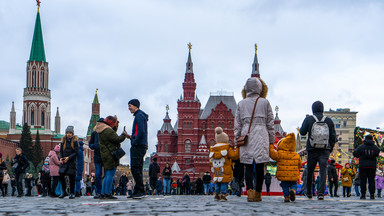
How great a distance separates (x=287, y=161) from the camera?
10.4 meters

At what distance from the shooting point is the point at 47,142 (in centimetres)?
11081

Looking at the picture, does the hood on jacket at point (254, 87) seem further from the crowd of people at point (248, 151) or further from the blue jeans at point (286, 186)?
the blue jeans at point (286, 186)

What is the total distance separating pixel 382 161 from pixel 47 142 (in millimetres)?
92242

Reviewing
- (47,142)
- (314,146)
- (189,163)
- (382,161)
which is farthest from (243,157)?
(47,142)

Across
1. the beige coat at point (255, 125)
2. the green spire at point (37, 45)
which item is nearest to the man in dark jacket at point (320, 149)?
the beige coat at point (255, 125)

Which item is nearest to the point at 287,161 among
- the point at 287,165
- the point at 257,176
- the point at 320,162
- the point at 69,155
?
the point at 287,165

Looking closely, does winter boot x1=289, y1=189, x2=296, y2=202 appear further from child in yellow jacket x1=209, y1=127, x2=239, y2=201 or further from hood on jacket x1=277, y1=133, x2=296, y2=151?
child in yellow jacket x1=209, y1=127, x2=239, y2=201

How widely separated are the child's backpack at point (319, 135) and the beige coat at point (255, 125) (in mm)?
1525

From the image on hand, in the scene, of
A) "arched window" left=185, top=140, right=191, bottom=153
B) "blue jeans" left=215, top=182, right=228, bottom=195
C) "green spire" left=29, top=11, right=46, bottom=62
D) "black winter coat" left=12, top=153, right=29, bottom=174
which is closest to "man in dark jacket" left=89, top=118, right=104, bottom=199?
"blue jeans" left=215, top=182, right=228, bottom=195

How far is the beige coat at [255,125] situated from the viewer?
32.1 feet

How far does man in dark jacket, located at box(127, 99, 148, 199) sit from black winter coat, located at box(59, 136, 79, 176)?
215 cm

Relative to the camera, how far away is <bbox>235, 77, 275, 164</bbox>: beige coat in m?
9.77

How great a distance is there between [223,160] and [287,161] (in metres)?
1.09

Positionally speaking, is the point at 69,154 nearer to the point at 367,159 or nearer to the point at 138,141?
the point at 138,141
